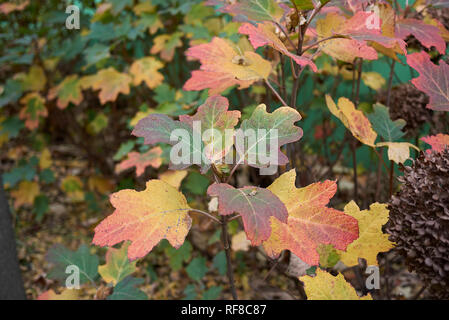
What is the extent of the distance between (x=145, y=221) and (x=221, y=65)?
370mm

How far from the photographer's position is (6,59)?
1856 millimetres

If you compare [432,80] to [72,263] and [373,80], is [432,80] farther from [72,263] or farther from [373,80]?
[72,263]

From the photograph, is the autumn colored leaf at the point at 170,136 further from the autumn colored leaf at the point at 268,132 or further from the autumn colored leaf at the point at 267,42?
the autumn colored leaf at the point at 267,42

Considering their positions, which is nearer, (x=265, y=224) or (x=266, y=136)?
(x=265, y=224)

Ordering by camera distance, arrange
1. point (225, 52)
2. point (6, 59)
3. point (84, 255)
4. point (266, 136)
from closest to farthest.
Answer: point (266, 136)
point (225, 52)
point (84, 255)
point (6, 59)

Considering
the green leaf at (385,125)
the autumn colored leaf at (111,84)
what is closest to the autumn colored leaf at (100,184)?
the autumn colored leaf at (111,84)

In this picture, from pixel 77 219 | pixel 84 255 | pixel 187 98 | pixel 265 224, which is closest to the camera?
pixel 265 224

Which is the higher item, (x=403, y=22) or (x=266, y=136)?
(x=403, y=22)

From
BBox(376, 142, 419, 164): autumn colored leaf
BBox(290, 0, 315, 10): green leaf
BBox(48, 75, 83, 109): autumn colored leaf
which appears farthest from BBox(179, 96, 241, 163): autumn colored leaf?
BBox(48, 75, 83, 109): autumn colored leaf

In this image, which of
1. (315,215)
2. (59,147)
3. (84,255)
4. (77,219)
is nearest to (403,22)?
(315,215)

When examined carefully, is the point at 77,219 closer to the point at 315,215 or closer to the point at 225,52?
the point at 225,52

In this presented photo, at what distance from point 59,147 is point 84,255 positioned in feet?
7.23

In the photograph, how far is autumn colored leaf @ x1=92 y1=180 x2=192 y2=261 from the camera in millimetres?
605

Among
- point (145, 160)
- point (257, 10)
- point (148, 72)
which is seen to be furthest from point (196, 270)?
point (257, 10)
